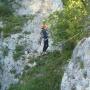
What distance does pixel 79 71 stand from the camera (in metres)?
21.8

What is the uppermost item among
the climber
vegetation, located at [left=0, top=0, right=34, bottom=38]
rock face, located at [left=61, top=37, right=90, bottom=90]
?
vegetation, located at [left=0, top=0, right=34, bottom=38]

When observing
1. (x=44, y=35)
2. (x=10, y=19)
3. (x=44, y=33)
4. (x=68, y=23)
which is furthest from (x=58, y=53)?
(x=10, y=19)

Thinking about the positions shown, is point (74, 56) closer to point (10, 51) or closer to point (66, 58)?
point (66, 58)

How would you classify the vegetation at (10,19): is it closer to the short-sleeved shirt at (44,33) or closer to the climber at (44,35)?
the climber at (44,35)

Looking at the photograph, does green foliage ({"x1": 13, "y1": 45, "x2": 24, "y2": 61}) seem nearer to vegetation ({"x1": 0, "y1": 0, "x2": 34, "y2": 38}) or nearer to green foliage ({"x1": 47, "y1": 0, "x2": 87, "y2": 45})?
vegetation ({"x1": 0, "y1": 0, "x2": 34, "y2": 38})

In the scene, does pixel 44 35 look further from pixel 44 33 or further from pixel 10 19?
pixel 10 19

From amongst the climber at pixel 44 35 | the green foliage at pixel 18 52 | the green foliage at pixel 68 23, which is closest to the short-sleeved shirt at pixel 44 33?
the climber at pixel 44 35

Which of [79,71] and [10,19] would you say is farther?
[10,19]

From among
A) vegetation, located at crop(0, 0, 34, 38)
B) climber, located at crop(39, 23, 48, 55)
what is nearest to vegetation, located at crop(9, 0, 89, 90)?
climber, located at crop(39, 23, 48, 55)

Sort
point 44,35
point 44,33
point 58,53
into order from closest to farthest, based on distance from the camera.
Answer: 1. point 44,33
2. point 44,35
3. point 58,53

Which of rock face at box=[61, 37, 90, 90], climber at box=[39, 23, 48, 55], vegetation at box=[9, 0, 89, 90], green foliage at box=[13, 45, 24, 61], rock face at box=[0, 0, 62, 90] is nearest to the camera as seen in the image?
rock face at box=[61, 37, 90, 90]

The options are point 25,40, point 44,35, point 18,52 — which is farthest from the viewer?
point 25,40

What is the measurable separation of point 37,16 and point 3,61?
15.1 ft

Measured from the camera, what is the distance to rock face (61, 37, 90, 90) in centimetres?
2119
